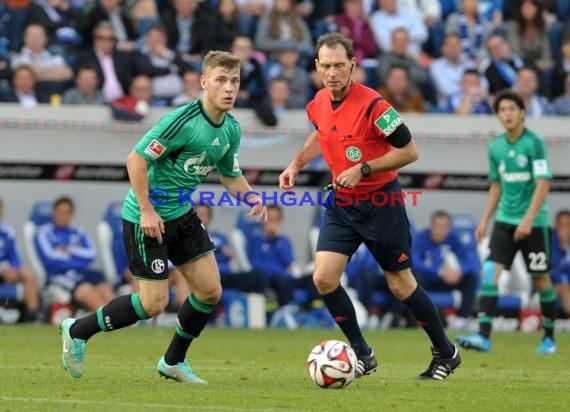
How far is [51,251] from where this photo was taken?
16.3 metres

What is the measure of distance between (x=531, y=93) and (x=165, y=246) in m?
11.7

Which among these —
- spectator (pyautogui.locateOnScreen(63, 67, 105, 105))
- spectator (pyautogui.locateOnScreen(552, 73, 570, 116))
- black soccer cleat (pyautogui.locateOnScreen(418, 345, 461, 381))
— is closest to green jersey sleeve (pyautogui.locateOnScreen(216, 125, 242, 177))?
black soccer cleat (pyautogui.locateOnScreen(418, 345, 461, 381))

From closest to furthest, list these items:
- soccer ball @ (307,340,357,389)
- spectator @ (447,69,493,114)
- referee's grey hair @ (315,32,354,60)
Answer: soccer ball @ (307,340,357,389)
referee's grey hair @ (315,32,354,60)
spectator @ (447,69,493,114)

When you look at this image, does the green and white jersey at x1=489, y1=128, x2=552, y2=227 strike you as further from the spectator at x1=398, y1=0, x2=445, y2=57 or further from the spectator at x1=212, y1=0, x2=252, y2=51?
the spectator at x1=398, y1=0, x2=445, y2=57

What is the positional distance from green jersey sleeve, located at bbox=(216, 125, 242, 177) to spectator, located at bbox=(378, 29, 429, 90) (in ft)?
34.5

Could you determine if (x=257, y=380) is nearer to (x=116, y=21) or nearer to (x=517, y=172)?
(x=517, y=172)

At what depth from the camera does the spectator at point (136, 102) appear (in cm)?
1655

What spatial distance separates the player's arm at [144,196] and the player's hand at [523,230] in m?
5.26

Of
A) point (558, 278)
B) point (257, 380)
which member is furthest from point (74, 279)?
point (257, 380)

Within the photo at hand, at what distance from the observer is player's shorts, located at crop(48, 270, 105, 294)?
16.2m

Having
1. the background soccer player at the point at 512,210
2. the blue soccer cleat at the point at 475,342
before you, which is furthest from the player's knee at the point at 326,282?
the background soccer player at the point at 512,210

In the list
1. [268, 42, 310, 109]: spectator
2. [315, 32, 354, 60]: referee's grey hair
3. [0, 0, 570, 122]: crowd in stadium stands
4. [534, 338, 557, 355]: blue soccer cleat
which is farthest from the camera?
Result: [268, 42, 310, 109]: spectator

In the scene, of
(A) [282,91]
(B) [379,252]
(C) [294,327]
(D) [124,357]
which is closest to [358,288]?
(C) [294,327]

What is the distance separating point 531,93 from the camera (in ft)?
63.3
